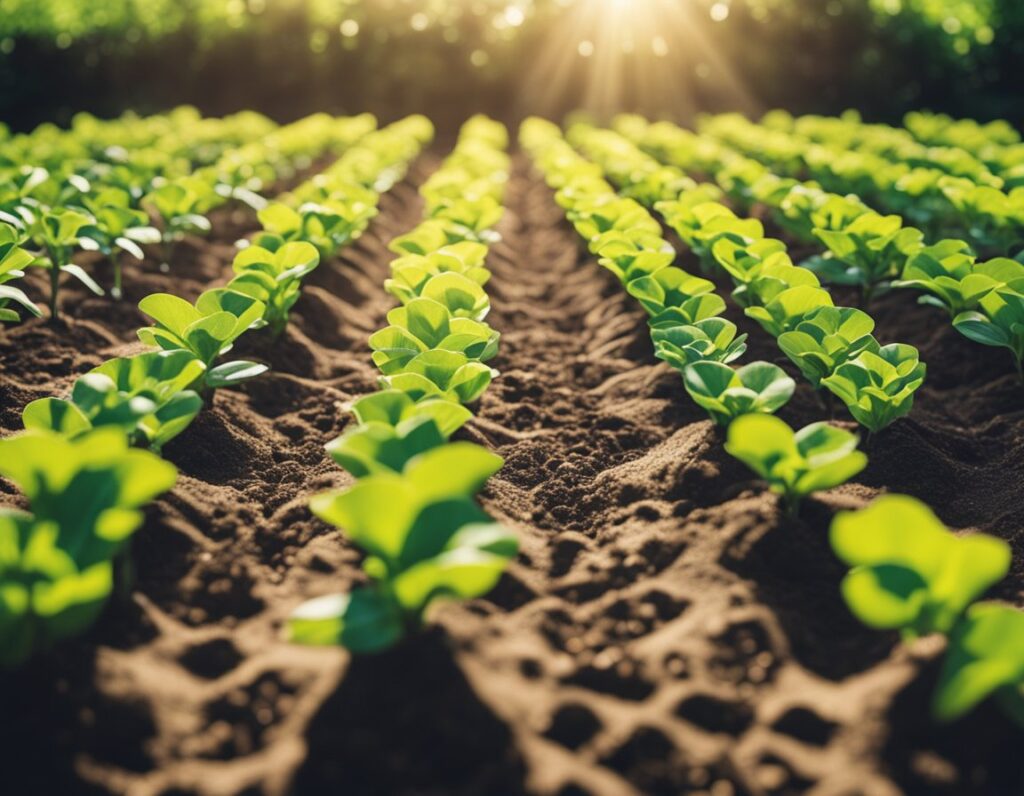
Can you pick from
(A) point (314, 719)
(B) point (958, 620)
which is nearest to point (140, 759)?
(A) point (314, 719)

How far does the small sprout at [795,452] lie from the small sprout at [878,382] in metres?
0.46

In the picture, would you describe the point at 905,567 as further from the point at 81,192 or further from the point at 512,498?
the point at 81,192

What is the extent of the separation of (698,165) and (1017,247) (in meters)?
2.96

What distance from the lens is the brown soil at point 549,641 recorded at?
160 centimetres

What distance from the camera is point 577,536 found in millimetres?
2535

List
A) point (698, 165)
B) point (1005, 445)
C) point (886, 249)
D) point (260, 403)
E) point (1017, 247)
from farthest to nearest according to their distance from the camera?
point (698, 165), point (1017, 247), point (886, 249), point (260, 403), point (1005, 445)

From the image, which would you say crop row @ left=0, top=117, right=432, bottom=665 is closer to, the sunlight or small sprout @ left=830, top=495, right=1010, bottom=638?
small sprout @ left=830, top=495, right=1010, bottom=638

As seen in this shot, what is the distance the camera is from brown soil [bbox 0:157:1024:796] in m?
1.60

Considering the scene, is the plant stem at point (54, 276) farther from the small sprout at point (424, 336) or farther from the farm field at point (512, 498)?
the small sprout at point (424, 336)

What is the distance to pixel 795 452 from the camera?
208 centimetres

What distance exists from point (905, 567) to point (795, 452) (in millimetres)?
503

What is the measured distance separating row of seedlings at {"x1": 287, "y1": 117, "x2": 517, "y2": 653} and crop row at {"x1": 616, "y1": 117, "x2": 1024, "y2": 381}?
1.67 m

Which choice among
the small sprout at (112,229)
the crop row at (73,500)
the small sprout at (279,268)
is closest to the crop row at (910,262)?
the small sprout at (279,268)

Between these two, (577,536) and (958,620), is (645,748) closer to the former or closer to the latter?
(958,620)
